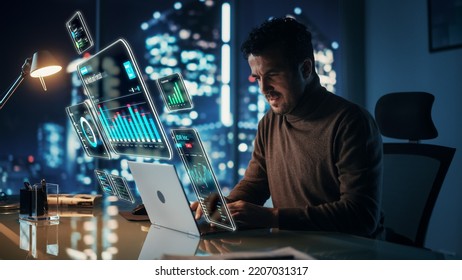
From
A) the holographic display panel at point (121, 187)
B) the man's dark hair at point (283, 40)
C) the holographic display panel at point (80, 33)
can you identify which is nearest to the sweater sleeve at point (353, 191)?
the man's dark hair at point (283, 40)

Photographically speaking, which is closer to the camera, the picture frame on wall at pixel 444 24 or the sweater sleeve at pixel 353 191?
the sweater sleeve at pixel 353 191

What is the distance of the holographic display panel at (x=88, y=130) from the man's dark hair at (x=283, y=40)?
2.78 feet

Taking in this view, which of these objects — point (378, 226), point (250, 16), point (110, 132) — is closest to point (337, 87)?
point (250, 16)

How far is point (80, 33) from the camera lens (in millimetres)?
2258

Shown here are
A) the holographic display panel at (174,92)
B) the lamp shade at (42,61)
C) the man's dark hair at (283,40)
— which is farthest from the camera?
the lamp shade at (42,61)

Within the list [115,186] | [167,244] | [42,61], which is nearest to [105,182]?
[115,186]

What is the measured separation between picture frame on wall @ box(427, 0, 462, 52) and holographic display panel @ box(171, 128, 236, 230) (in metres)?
2.09

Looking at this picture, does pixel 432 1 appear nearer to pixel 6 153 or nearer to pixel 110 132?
pixel 110 132

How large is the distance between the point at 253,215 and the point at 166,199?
0.22 metres

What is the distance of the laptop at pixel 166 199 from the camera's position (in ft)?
3.77

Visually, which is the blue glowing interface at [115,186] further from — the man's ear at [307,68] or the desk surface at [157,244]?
the man's ear at [307,68]

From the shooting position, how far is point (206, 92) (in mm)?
Result: 3627

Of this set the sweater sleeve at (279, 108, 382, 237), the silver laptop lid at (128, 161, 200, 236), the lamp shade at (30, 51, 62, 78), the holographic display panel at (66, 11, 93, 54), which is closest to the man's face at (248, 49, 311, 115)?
the sweater sleeve at (279, 108, 382, 237)
